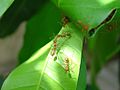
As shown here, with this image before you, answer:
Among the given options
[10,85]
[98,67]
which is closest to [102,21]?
[10,85]

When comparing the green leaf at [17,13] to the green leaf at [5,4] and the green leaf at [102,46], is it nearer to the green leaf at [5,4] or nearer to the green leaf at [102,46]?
the green leaf at [102,46]

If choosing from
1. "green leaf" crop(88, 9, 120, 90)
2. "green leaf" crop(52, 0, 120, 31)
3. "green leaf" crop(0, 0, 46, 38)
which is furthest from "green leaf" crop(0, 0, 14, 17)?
"green leaf" crop(88, 9, 120, 90)

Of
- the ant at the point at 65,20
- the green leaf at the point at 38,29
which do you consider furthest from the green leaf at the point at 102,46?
the ant at the point at 65,20

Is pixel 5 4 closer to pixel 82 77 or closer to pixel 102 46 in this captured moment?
pixel 82 77

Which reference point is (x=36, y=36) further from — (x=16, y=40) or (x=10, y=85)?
(x=16, y=40)

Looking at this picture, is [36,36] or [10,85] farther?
[36,36]
